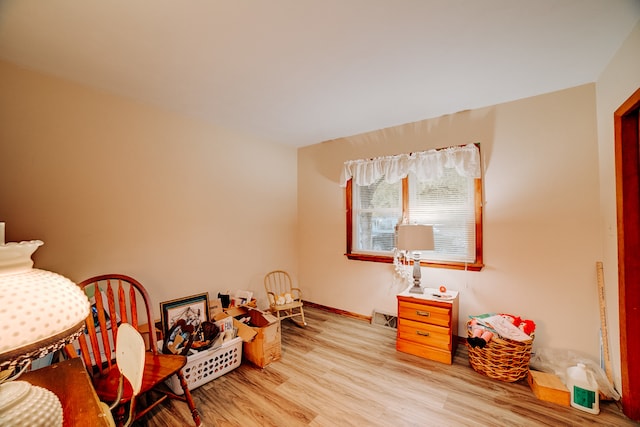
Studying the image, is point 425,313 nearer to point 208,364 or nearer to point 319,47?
point 208,364

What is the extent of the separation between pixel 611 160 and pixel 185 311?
143 inches

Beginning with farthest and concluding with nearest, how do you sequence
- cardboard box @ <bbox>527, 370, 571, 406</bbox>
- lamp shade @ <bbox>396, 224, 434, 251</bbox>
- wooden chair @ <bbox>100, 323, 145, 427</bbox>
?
1. lamp shade @ <bbox>396, 224, 434, 251</bbox>
2. cardboard box @ <bbox>527, 370, 571, 406</bbox>
3. wooden chair @ <bbox>100, 323, 145, 427</bbox>

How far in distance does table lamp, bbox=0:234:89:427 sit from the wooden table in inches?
6.3

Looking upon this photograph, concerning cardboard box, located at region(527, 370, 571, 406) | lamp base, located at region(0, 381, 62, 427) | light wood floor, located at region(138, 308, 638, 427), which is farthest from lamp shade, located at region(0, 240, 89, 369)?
cardboard box, located at region(527, 370, 571, 406)

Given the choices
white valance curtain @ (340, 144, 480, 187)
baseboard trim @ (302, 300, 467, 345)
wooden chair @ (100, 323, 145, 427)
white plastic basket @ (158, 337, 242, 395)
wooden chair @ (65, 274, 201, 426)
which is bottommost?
baseboard trim @ (302, 300, 467, 345)

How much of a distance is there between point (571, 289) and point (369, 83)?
2.48 metres

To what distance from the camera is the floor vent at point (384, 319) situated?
3.08 metres

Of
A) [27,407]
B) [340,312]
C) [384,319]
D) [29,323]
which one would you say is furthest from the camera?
[340,312]

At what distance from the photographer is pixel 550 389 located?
72.5 inches

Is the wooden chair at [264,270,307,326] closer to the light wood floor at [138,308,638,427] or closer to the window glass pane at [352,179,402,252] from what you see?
the light wood floor at [138,308,638,427]

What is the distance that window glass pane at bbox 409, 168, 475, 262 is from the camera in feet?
8.80

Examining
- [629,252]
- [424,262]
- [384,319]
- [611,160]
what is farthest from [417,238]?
[611,160]

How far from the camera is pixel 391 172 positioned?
10.2 feet

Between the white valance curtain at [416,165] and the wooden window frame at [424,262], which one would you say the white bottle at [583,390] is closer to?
the wooden window frame at [424,262]
